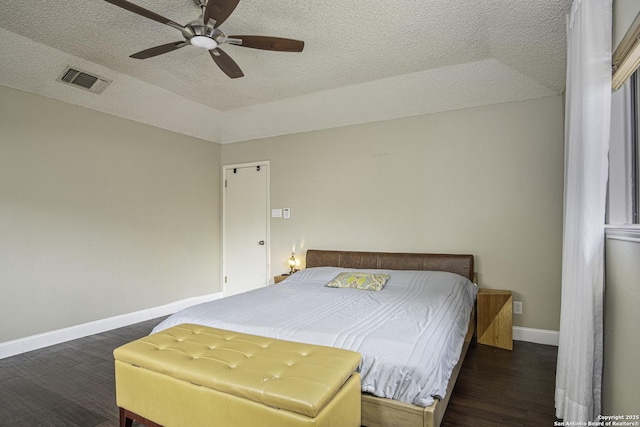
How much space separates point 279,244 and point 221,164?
1.69m

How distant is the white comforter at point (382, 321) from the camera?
1.79 meters

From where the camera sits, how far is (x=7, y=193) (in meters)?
3.24

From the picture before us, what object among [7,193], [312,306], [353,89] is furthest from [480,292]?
[7,193]

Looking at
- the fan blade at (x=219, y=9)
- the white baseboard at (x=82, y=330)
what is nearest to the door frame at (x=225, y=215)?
the white baseboard at (x=82, y=330)

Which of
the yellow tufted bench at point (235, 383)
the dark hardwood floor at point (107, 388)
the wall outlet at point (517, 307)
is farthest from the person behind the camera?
the wall outlet at point (517, 307)

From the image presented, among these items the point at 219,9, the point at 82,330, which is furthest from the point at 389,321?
the point at 82,330

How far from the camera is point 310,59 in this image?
3.24 meters

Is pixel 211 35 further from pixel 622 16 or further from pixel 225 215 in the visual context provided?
pixel 225 215

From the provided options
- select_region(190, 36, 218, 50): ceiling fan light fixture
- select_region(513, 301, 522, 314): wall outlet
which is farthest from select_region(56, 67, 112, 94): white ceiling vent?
select_region(513, 301, 522, 314): wall outlet

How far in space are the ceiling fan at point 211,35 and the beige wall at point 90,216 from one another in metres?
1.85

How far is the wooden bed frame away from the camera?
1704 mm

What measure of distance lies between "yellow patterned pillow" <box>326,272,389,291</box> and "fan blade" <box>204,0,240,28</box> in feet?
8.17

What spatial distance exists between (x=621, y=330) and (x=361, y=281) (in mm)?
2134

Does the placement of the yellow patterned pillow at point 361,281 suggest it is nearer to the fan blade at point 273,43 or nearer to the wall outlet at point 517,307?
the wall outlet at point 517,307
